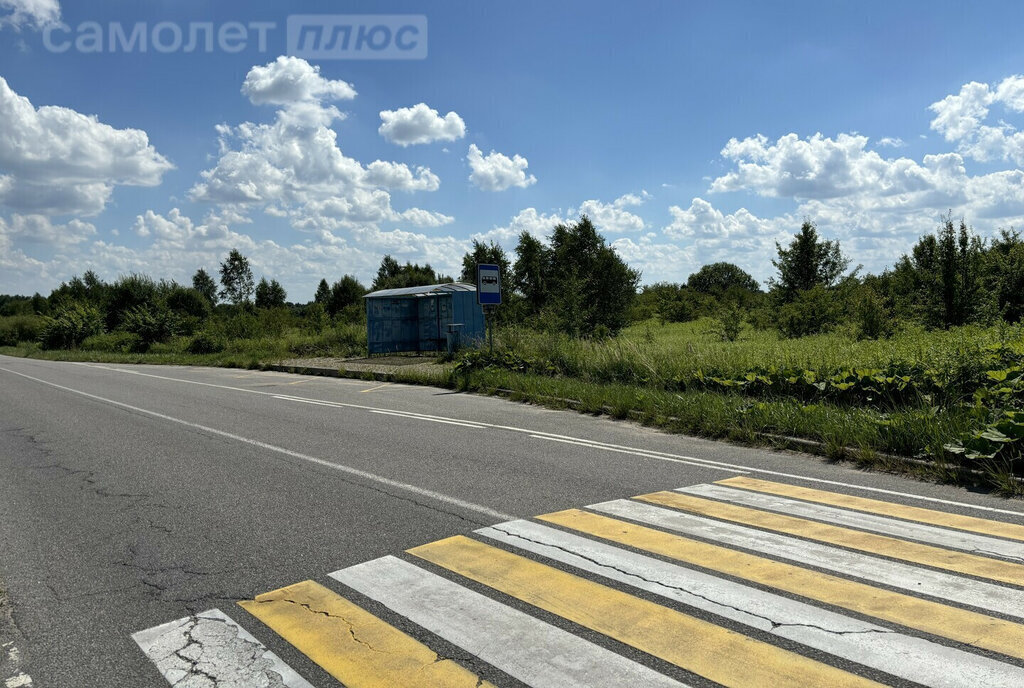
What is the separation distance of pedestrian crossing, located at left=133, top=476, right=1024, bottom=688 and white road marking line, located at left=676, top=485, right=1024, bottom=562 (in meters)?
0.03

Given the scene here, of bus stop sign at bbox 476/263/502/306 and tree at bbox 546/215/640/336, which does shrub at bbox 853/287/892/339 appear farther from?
tree at bbox 546/215/640/336

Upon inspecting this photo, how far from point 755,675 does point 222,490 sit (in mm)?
5571

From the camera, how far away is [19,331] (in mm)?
76938

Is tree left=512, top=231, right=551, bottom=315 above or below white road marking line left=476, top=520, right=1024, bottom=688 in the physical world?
above

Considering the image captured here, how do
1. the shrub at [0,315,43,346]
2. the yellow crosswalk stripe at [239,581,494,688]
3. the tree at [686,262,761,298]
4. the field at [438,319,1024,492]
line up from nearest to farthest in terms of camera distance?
the yellow crosswalk stripe at [239,581,494,688]
the field at [438,319,1024,492]
the shrub at [0,315,43,346]
the tree at [686,262,761,298]

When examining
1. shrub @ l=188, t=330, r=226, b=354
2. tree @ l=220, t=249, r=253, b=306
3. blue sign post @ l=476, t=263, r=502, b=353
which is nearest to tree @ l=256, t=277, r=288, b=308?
tree @ l=220, t=249, r=253, b=306

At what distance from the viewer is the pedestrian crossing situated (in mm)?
3123

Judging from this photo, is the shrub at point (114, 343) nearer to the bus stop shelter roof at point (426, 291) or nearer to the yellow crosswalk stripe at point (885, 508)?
the bus stop shelter roof at point (426, 291)

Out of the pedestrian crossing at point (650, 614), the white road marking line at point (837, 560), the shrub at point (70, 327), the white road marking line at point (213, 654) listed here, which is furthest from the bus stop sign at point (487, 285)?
the shrub at point (70, 327)

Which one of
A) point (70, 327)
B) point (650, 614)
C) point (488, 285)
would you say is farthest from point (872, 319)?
point (70, 327)

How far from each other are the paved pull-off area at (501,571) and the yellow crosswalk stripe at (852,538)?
27mm

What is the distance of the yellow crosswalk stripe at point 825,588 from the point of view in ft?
11.1

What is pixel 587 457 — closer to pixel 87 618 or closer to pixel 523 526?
pixel 523 526

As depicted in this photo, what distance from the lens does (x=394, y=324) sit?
1001 inches
